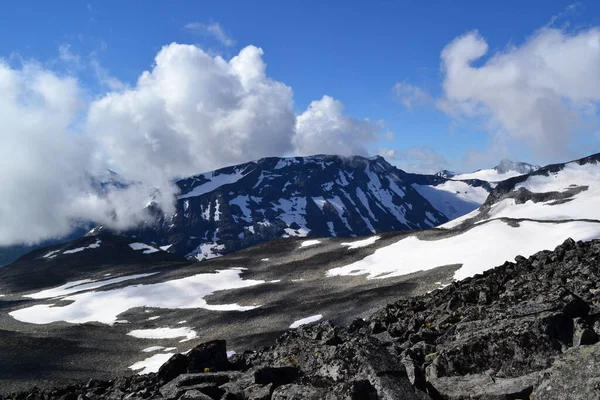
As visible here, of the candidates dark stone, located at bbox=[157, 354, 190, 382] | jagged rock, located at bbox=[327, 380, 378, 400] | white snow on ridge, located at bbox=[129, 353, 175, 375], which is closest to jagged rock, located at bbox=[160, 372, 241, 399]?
dark stone, located at bbox=[157, 354, 190, 382]

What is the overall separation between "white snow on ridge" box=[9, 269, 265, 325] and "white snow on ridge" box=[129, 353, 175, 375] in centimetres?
1727

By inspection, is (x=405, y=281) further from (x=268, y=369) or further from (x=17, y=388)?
(x=268, y=369)

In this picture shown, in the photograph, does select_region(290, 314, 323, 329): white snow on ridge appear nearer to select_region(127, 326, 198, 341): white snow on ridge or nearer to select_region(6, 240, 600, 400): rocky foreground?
select_region(127, 326, 198, 341): white snow on ridge

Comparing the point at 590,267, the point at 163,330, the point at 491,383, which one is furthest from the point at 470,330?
the point at 163,330

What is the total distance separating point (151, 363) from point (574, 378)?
39.7 m

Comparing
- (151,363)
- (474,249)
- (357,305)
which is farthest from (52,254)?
(474,249)

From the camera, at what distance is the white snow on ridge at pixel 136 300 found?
6525 centimetres

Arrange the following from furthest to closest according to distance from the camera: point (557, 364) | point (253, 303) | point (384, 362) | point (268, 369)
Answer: point (253, 303), point (268, 369), point (384, 362), point (557, 364)

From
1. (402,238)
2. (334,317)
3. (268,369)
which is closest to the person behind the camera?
(268,369)

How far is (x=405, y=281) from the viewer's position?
175ft

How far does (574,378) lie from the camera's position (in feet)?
22.5

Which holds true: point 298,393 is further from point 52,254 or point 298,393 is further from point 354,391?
point 52,254

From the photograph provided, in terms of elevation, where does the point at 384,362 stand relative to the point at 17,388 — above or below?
above

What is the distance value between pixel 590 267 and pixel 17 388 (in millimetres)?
40884
